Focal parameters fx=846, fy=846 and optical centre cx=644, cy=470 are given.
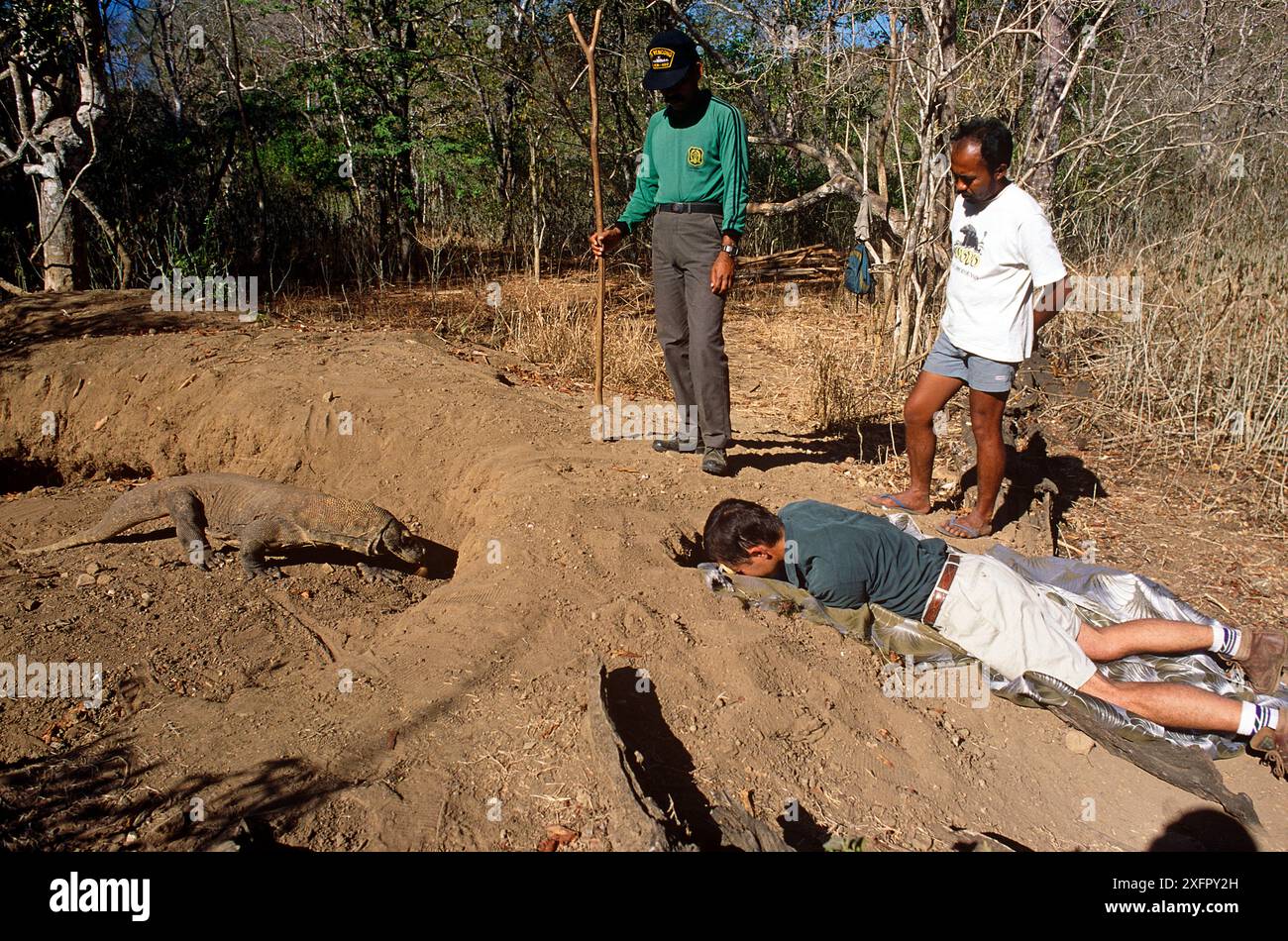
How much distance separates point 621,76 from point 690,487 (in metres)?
8.71

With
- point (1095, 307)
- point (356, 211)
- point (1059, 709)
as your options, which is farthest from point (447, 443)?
point (356, 211)

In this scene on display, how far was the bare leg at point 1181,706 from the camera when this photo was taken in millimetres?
3285

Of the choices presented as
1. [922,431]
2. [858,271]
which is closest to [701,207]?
[922,431]

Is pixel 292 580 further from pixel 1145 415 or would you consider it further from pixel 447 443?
pixel 1145 415

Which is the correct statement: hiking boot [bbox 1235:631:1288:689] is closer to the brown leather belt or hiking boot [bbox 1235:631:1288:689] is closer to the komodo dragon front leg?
the brown leather belt

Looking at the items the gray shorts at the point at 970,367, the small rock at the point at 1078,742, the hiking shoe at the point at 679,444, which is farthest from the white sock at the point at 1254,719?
the hiking shoe at the point at 679,444

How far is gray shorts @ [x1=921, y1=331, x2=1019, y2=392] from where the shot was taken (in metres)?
4.09

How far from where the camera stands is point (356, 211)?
1015 centimetres

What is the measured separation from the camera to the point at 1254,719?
3.25 meters

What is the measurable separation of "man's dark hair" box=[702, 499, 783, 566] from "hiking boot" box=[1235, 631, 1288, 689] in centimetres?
202

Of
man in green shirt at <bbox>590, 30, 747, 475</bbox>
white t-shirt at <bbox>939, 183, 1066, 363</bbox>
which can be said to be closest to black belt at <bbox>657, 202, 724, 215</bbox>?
man in green shirt at <bbox>590, 30, 747, 475</bbox>

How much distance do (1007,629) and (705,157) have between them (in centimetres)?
278

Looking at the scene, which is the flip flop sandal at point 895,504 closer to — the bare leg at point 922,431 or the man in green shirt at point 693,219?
the bare leg at point 922,431

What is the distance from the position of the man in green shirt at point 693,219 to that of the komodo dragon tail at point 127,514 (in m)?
3.05
